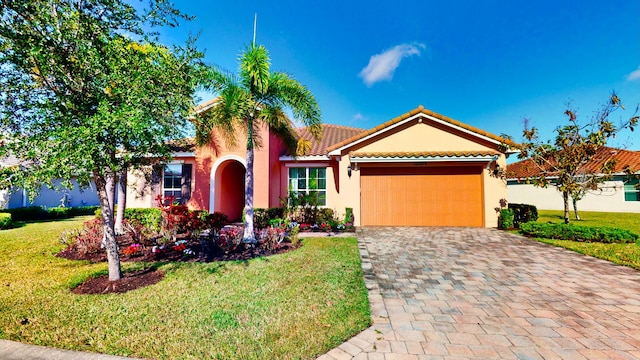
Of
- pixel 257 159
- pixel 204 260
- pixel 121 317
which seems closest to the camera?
pixel 121 317

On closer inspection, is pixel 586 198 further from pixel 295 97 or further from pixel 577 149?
pixel 295 97

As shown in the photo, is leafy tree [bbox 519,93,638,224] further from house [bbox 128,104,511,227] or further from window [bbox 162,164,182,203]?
window [bbox 162,164,182,203]

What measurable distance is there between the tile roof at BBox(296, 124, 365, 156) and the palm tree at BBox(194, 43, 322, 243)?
5016 mm

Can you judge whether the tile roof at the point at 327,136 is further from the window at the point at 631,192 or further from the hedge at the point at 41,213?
the window at the point at 631,192

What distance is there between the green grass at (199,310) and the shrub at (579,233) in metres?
8.80

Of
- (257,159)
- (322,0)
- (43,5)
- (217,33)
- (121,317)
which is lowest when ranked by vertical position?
(121,317)

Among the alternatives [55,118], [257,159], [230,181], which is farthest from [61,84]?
[230,181]

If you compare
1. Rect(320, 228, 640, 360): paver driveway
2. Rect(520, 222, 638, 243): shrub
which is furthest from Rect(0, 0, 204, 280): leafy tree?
Rect(520, 222, 638, 243): shrub

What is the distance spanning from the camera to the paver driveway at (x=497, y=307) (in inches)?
128

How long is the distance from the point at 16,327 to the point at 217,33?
9443mm

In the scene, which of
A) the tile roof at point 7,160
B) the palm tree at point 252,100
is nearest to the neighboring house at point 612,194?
the palm tree at point 252,100

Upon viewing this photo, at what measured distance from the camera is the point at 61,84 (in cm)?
457

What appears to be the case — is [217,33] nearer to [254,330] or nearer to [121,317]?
[121,317]

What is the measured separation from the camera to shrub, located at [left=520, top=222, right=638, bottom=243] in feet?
29.8
